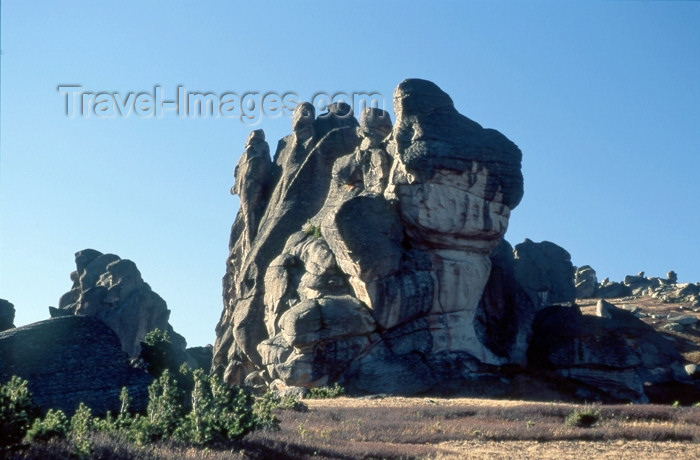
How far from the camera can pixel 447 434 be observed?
26281 mm

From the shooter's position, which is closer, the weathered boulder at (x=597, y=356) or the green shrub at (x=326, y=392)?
the green shrub at (x=326, y=392)

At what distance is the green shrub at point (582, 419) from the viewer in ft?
94.6

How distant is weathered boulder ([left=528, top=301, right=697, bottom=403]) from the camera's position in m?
46.6

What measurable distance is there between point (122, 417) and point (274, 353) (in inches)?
1023

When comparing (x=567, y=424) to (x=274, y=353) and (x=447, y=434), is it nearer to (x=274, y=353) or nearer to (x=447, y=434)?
(x=447, y=434)

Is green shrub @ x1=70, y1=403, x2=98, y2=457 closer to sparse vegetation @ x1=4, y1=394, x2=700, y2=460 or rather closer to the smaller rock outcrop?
sparse vegetation @ x1=4, y1=394, x2=700, y2=460

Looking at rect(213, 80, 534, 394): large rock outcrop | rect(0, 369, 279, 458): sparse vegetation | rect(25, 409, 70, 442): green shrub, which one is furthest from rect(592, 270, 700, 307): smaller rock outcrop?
rect(25, 409, 70, 442): green shrub

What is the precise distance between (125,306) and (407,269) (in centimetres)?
3764

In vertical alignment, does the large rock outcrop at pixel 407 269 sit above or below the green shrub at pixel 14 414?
above

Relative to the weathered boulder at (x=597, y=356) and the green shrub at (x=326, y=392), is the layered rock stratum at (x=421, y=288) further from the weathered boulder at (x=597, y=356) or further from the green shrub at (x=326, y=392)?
the green shrub at (x=326, y=392)

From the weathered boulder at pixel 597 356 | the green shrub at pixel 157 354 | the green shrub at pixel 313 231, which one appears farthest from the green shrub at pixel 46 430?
the green shrub at pixel 313 231

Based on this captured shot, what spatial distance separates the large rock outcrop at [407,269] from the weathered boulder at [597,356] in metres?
1.38

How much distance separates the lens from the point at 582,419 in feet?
94.6

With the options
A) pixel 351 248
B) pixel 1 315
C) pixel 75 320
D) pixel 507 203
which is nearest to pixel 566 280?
pixel 507 203
